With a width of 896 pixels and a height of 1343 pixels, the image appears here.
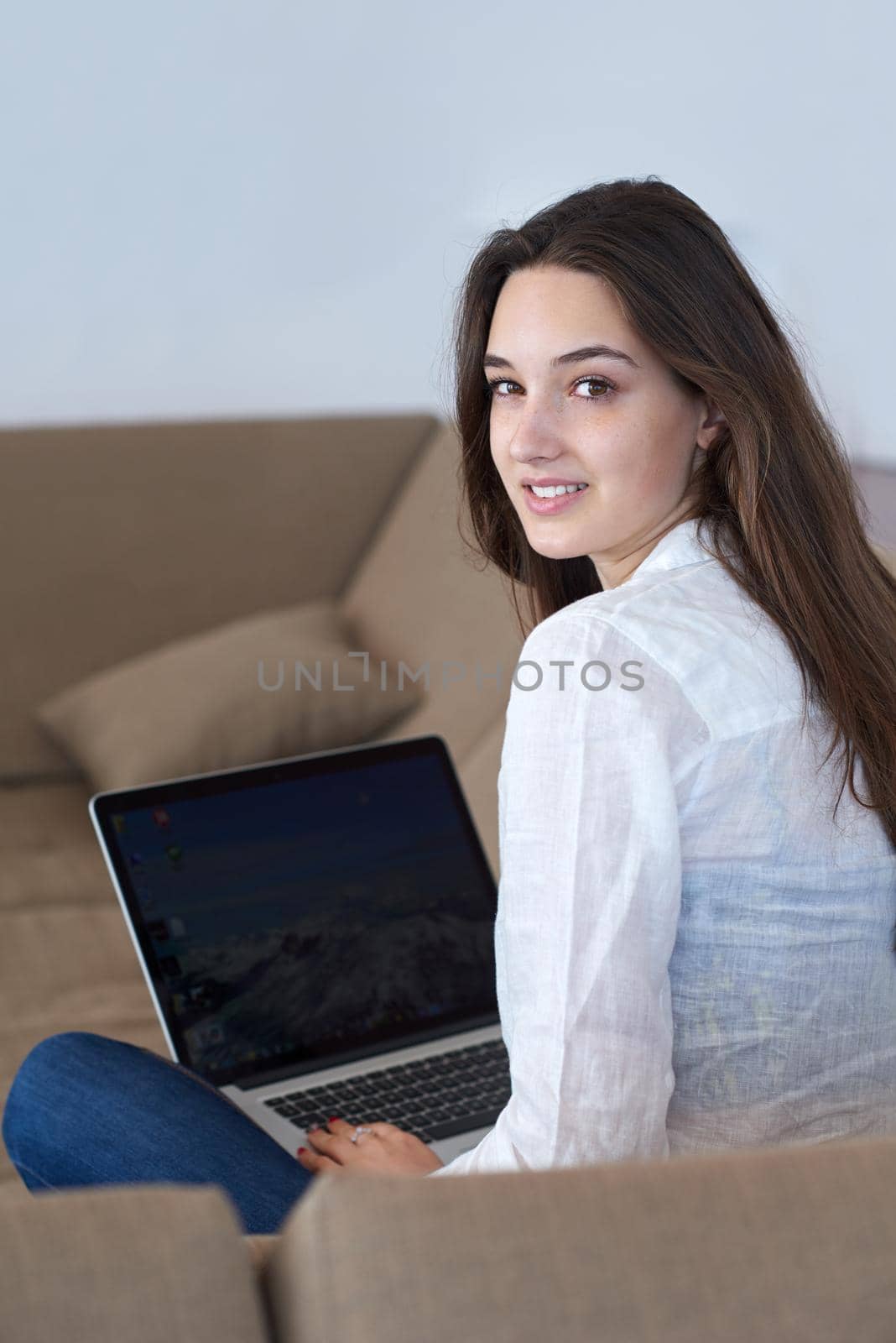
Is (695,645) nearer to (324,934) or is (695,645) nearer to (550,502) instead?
(550,502)

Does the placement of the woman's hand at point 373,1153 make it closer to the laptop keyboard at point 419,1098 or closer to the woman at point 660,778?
the woman at point 660,778

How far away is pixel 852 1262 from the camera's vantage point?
0.53 meters

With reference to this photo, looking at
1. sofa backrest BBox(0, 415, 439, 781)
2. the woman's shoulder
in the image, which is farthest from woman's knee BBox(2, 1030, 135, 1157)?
sofa backrest BBox(0, 415, 439, 781)

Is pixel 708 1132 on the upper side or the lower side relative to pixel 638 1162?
lower

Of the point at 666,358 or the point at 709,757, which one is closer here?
the point at 709,757

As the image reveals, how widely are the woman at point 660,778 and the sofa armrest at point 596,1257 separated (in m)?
0.32

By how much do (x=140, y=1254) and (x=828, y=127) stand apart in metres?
2.33

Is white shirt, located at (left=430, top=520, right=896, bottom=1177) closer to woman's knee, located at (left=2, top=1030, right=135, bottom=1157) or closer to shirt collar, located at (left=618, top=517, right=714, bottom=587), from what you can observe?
shirt collar, located at (left=618, top=517, right=714, bottom=587)

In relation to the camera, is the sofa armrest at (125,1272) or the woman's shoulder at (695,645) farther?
the woman's shoulder at (695,645)

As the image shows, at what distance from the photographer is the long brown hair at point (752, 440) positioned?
40.1 inches

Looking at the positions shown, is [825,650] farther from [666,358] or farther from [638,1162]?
[638,1162]

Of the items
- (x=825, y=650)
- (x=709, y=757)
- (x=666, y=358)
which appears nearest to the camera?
(x=709, y=757)

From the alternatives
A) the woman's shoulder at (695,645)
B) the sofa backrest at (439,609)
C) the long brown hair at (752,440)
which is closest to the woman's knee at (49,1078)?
the woman's shoulder at (695,645)

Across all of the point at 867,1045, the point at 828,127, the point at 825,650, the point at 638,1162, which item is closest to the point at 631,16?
the point at 828,127
